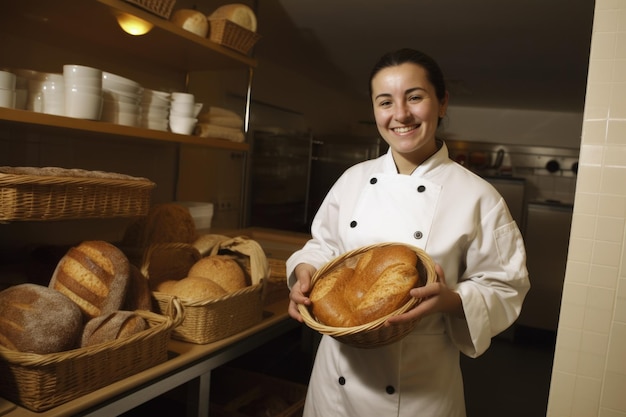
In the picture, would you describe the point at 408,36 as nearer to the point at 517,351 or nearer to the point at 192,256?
the point at 192,256

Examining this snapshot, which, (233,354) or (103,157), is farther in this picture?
(103,157)

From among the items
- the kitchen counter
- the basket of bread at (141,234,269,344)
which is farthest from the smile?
the kitchen counter

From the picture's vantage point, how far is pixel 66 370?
1.04 meters

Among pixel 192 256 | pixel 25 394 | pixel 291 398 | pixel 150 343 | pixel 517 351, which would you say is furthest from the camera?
pixel 517 351

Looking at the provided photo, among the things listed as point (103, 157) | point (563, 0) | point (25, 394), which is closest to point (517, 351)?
point (563, 0)

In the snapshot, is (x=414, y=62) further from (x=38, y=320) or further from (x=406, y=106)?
(x=38, y=320)

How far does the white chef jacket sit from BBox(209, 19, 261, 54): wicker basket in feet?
3.38

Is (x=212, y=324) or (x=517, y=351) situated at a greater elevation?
(x=212, y=324)

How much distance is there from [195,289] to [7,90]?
0.73 m

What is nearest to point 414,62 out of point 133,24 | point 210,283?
point 210,283

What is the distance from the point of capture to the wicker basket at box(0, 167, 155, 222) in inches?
43.4

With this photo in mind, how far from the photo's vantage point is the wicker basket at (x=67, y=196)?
1.10 metres

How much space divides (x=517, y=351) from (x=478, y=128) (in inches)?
108

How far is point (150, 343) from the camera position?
124 cm
